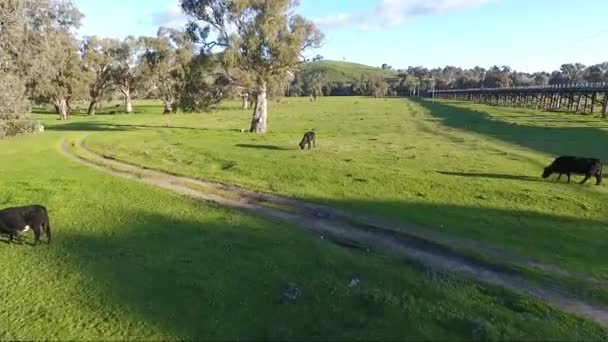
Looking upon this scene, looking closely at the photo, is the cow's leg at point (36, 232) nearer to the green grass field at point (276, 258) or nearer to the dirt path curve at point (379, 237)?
the green grass field at point (276, 258)

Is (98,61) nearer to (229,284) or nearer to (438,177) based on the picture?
(438,177)

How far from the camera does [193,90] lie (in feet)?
154

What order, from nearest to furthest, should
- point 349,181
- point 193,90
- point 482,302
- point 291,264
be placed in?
point 482,302
point 291,264
point 349,181
point 193,90

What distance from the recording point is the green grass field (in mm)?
8883

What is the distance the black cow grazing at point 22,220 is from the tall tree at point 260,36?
106ft

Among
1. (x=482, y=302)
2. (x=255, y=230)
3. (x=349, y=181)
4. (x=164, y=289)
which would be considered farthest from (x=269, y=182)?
(x=482, y=302)

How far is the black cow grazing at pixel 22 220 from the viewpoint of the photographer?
12836 mm

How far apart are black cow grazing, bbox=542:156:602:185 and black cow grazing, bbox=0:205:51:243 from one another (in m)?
21.9

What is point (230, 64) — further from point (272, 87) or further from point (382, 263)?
point (382, 263)

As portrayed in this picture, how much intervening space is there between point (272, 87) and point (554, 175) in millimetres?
28973

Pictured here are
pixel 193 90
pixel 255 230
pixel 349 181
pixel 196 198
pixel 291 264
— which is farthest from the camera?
pixel 193 90

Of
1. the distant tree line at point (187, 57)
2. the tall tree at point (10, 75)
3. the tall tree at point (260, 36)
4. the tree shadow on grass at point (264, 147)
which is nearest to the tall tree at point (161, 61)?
the distant tree line at point (187, 57)

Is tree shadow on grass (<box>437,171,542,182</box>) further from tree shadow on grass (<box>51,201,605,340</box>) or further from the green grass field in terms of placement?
tree shadow on grass (<box>51,201,605,340</box>)

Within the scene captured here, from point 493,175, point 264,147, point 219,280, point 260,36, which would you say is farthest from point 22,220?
point 260,36
